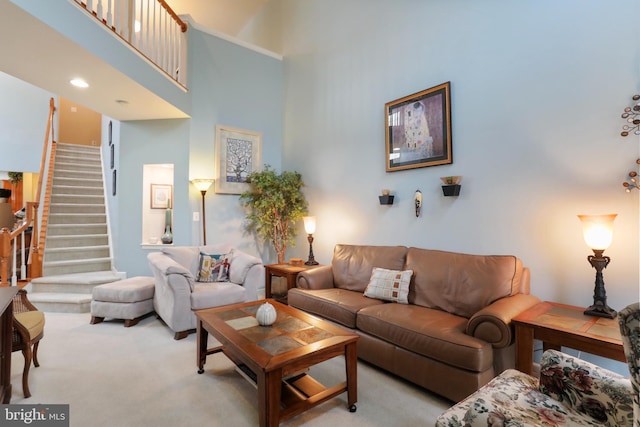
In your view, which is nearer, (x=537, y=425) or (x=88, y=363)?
(x=537, y=425)

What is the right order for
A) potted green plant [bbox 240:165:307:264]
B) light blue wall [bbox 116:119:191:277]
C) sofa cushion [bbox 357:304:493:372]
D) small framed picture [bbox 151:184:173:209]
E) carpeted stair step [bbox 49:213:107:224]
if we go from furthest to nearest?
1. carpeted stair step [bbox 49:213:107:224]
2. small framed picture [bbox 151:184:173:209]
3. potted green plant [bbox 240:165:307:264]
4. light blue wall [bbox 116:119:191:277]
5. sofa cushion [bbox 357:304:493:372]

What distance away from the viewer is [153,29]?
369 centimetres

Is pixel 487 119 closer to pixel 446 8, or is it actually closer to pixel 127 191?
pixel 446 8

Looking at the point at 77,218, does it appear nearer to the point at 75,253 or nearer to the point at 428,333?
the point at 75,253

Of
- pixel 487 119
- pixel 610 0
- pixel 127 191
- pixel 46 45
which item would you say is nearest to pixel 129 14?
pixel 46 45

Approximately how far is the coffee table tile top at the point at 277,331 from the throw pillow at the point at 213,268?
1365 mm

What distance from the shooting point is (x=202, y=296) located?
319 centimetres

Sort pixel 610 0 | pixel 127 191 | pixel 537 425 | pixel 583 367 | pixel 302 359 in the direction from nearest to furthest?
1. pixel 537 425
2. pixel 583 367
3. pixel 302 359
4. pixel 610 0
5. pixel 127 191

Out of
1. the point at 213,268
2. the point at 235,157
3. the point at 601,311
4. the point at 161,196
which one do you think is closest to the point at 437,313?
the point at 601,311

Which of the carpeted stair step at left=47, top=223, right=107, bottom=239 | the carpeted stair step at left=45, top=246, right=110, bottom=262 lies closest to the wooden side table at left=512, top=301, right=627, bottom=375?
the carpeted stair step at left=45, top=246, right=110, bottom=262

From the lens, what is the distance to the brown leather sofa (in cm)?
193

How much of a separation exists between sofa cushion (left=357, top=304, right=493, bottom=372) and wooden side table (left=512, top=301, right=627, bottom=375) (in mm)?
204

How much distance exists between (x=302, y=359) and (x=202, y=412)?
80 centimetres

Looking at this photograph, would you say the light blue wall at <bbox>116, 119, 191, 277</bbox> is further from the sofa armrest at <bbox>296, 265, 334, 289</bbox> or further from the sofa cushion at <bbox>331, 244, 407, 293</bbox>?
the sofa cushion at <bbox>331, 244, 407, 293</bbox>
